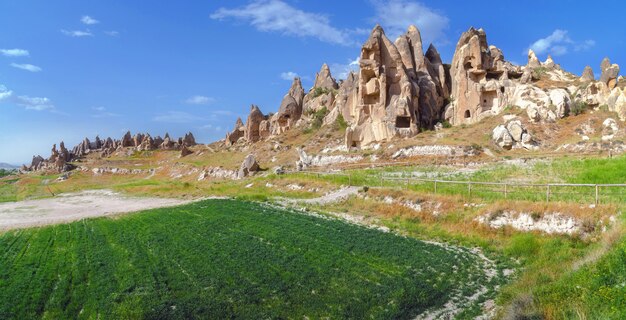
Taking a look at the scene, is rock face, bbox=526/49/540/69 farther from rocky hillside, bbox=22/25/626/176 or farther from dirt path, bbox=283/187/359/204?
dirt path, bbox=283/187/359/204

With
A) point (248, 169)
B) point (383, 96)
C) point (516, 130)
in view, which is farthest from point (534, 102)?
point (248, 169)

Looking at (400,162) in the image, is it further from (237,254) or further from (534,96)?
(237,254)

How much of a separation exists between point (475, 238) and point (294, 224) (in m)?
9.99

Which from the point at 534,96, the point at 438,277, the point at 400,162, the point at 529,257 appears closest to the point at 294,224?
the point at 438,277

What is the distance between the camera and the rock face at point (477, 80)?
60.4m

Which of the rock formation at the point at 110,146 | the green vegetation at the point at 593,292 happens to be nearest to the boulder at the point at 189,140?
the rock formation at the point at 110,146

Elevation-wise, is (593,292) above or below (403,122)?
below

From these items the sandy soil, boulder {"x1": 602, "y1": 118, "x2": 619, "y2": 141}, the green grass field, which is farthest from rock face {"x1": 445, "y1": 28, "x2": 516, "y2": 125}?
the green grass field

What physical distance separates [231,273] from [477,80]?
6092 centimetres

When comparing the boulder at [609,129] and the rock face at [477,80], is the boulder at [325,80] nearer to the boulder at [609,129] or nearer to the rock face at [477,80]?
the rock face at [477,80]

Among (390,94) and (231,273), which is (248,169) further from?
(231,273)

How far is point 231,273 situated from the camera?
1474cm

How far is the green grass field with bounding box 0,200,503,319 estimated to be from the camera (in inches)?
470

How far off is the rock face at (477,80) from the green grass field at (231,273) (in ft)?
151
